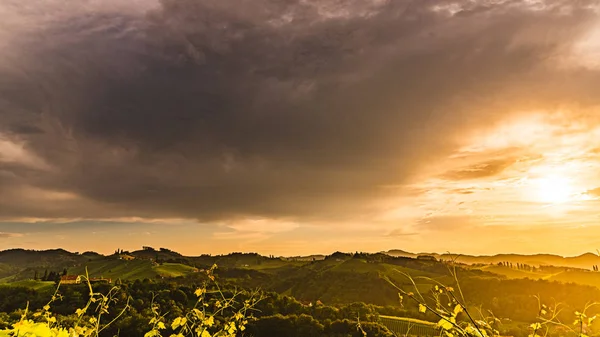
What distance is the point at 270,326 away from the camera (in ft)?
200

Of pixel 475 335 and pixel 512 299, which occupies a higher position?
pixel 475 335

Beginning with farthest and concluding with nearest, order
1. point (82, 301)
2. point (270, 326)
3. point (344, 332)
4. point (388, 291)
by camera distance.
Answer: point (388, 291) < point (82, 301) < point (270, 326) < point (344, 332)

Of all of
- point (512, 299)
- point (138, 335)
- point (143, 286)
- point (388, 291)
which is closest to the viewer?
point (138, 335)

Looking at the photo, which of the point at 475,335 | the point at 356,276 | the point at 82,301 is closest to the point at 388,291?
the point at 356,276

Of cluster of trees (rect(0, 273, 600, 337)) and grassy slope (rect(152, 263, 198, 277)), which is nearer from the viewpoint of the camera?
cluster of trees (rect(0, 273, 600, 337))

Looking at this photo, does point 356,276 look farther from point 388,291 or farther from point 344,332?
point 344,332

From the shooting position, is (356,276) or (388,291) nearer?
(388,291)

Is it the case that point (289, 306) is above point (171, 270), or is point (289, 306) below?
below

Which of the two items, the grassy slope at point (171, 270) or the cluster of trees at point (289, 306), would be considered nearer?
the cluster of trees at point (289, 306)

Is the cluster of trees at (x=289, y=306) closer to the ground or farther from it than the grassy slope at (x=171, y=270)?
closer to the ground

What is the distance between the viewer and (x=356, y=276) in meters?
166

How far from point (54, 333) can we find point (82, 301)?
77069 millimetres

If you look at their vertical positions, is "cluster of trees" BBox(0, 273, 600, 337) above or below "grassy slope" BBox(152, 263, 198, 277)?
below

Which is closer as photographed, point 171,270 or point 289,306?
point 289,306
